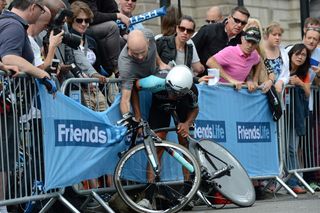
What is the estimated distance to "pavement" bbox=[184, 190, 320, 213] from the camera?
10.4 metres

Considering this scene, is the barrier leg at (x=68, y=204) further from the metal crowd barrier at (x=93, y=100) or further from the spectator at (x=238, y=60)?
the spectator at (x=238, y=60)

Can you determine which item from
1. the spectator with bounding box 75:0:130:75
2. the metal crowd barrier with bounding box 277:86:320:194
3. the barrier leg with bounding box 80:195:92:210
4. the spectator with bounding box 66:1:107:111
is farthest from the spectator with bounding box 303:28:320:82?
the barrier leg with bounding box 80:195:92:210

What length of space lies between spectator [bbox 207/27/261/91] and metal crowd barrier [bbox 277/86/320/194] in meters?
0.97

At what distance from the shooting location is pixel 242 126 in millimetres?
A: 12242

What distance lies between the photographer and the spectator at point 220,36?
1254cm

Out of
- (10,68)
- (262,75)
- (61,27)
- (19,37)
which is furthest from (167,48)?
(10,68)

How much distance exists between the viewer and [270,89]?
492 inches

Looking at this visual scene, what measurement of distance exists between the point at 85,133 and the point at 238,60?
2.86 m

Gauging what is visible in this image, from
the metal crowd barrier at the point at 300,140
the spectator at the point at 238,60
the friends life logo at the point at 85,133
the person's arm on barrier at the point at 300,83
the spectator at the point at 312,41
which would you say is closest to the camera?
the friends life logo at the point at 85,133

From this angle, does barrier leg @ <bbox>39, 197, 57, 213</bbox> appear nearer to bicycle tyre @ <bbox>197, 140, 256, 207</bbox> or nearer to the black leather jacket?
bicycle tyre @ <bbox>197, 140, 256, 207</bbox>

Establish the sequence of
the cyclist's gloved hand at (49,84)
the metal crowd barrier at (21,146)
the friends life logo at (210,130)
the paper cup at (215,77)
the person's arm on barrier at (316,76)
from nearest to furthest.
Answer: the metal crowd barrier at (21,146), the cyclist's gloved hand at (49,84), the friends life logo at (210,130), the paper cup at (215,77), the person's arm on barrier at (316,76)

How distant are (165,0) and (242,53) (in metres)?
2.95

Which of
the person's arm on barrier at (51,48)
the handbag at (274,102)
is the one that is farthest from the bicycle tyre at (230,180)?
the person's arm on barrier at (51,48)

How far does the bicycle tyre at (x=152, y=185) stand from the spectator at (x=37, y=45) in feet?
3.79
